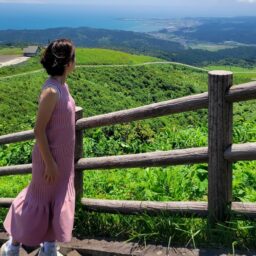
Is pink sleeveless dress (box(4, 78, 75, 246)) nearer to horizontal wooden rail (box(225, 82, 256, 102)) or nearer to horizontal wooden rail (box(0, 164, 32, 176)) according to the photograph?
horizontal wooden rail (box(225, 82, 256, 102))

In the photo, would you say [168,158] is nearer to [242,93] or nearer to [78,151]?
[242,93]

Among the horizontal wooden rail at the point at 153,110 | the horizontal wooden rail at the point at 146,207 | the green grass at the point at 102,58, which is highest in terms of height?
the horizontal wooden rail at the point at 153,110

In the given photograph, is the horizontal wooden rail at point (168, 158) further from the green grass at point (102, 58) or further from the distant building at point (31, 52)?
the distant building at point (31, 52)

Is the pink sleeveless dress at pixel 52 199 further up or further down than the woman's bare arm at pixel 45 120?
further down

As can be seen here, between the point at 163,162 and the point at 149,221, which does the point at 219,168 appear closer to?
the point at 163,162

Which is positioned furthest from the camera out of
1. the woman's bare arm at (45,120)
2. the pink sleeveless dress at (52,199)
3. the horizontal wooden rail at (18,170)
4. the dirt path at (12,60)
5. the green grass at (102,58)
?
the green grass at (102,58)

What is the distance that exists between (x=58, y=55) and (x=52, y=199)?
36.5 inches

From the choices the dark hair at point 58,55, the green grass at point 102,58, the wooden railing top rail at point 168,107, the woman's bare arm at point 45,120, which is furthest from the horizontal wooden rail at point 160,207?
the green grass at point 102,58

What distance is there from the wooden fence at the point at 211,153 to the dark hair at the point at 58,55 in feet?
2.72

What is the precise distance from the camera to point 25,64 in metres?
67.4

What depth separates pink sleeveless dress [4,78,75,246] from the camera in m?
2.81

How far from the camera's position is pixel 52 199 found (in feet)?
9.53

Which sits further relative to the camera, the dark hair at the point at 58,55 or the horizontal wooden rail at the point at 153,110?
the horizontal wooden rail at the point at 153,110

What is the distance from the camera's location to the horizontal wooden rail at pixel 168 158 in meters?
3.01
